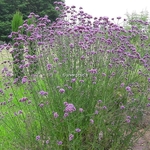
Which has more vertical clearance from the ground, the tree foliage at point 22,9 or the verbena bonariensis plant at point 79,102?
the verbena bonariensis plant at point 79,102

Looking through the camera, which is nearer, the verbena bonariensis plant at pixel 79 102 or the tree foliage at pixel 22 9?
the verbena bonariensis plant at pixel 79 102

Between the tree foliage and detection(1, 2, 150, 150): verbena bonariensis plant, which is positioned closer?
detection(1, 2, 150, 150): verbena bonariensis plant

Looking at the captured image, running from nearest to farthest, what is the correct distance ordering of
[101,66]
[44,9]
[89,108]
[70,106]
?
[70,106], [89,108], [101,66], [44,9]

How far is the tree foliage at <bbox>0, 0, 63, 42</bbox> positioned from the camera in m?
22.0

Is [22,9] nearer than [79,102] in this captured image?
No

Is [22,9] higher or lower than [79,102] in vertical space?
lower

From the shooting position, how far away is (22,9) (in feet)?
76.4

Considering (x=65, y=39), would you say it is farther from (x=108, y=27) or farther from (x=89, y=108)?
(x=89, y=108)

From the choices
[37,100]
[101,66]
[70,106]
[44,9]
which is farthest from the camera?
[44,9]

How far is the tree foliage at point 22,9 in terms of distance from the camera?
2195cm

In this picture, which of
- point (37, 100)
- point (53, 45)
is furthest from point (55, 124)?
point (53, 45)

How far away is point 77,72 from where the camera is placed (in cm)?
366

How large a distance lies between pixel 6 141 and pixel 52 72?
1458mm

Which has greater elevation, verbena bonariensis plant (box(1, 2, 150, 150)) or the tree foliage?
verbena bonariensis plant (box(1, 2, 150, 150))
